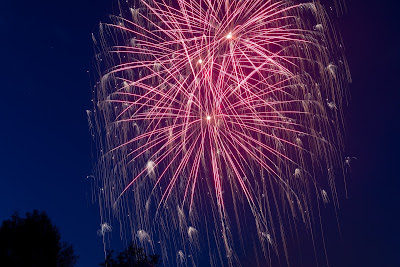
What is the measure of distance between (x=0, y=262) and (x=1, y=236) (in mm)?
1841

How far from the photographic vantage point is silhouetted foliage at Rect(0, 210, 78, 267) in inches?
869

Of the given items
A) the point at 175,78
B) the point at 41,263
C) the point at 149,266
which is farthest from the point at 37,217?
the point at 175,78

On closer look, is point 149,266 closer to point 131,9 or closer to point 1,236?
point 1,236

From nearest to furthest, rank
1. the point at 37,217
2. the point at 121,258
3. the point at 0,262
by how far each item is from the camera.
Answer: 1. the point at 0,262
2. the point at 37,217
3. the point at 121,258

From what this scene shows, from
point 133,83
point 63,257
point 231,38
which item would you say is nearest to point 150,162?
point 133,83

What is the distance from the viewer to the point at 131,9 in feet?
54.3

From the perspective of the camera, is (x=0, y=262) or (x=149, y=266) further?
(x=149, y=266)

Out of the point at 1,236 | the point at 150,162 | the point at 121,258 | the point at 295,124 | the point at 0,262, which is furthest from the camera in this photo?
the point at 121,258

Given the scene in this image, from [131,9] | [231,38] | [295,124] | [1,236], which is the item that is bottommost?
[295,124]

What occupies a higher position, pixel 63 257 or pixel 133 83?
pixel 133 83

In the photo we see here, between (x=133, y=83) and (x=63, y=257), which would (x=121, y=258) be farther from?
(x=133, y=83)

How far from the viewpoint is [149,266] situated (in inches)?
1125

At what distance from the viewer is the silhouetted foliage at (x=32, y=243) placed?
72.4 feet

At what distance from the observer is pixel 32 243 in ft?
76.5
